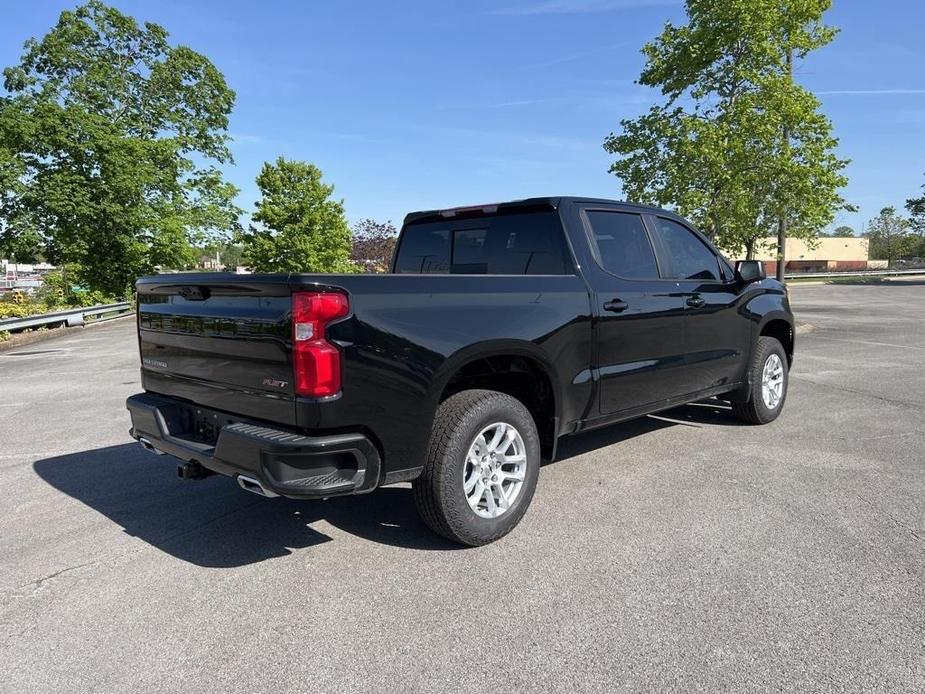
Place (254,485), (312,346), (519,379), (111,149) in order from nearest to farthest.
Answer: (312,346)
(254,485)
(519,379)
(111,149)

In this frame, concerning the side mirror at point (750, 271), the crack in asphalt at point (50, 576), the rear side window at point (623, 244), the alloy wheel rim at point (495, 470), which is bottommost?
the crack in asphalt at point (50, 576)

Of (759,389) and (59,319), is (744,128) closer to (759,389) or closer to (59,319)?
(759,389)

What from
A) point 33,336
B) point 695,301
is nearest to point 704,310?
point 695,301

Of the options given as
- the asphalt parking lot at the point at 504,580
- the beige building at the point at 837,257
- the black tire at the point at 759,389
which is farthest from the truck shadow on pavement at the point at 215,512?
the beige building at the point at 837,257

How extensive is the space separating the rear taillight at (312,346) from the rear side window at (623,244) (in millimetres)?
2158

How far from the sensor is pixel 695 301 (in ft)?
16.5

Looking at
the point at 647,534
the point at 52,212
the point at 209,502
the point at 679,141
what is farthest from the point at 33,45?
the point at 647,534

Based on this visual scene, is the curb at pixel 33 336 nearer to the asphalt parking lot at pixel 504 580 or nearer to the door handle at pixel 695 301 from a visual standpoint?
the asphalt parking lot at pixel 504 580

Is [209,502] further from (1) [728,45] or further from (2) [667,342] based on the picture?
(1) [728,45]

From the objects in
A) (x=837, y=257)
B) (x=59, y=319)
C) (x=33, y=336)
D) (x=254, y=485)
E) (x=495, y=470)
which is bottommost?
(x=495, y=470)

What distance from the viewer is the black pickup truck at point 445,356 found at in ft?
9.66

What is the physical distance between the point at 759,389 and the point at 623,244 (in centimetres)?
231

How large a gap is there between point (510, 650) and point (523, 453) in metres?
1.29

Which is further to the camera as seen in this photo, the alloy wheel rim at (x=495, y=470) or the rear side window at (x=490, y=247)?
the rear side window at (x=490, y=247)
